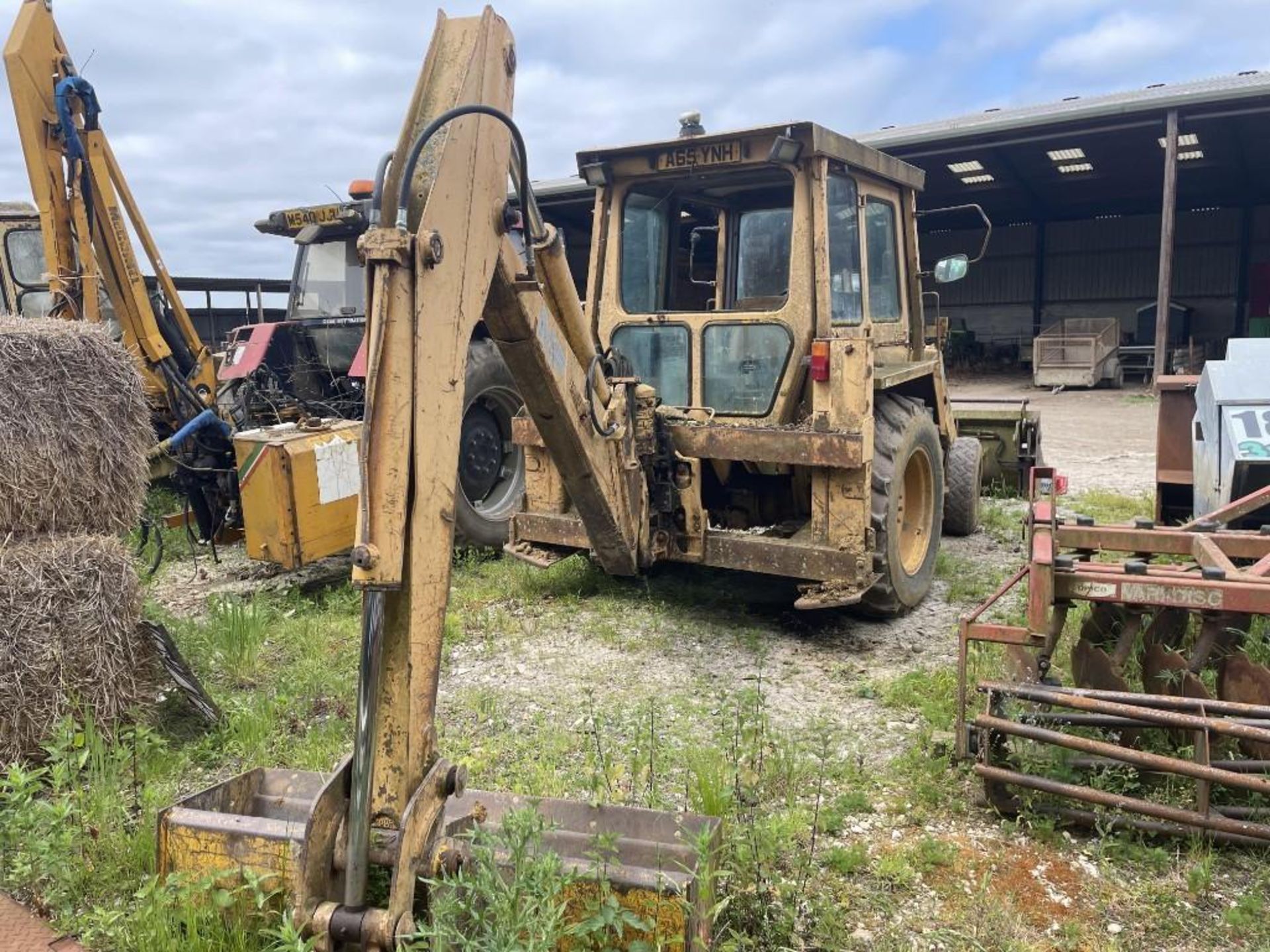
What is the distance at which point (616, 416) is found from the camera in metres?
4.10

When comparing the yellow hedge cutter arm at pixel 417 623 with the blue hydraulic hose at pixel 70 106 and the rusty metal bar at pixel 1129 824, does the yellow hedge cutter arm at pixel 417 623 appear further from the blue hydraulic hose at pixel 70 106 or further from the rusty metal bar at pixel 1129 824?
the blue hydraulic hose at pixel 70 106

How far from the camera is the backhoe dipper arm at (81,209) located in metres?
6.02

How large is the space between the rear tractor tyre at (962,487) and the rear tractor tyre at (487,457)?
9.50 ft

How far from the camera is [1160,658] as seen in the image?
3.15 m

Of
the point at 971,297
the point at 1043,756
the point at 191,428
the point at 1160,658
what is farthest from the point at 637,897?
the point at 971,297

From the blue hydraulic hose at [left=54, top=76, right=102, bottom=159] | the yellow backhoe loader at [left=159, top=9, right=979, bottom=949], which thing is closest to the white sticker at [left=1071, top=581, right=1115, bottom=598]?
the yellow backhoe loader at [left=159, top=9, right=979, bottom=949]

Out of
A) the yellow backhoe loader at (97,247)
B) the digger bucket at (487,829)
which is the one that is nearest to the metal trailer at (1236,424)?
the digger bucket at (487,829)

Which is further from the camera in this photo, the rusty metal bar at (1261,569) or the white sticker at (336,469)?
the white sticker at (336,469)

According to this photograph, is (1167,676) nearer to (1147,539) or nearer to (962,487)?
(1147,539)

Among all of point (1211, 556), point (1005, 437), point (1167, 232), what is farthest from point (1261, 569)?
point (1167, 232)

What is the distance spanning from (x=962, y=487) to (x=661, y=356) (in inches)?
106

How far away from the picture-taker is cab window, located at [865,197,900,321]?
5152 millimetres

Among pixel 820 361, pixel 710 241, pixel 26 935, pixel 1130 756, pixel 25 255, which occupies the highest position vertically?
pixel 25 255

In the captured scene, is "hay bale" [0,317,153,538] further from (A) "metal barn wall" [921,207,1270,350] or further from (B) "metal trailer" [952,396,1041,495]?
(A) "metal barn wall" [921,207,1270,350]
